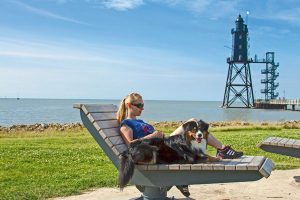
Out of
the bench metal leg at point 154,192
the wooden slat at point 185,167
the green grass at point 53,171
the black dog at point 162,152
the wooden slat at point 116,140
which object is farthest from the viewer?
the green grass at point 53,171

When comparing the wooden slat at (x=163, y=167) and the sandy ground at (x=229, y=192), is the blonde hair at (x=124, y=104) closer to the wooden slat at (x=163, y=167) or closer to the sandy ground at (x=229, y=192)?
the wooden slat at (x=163, y=167)

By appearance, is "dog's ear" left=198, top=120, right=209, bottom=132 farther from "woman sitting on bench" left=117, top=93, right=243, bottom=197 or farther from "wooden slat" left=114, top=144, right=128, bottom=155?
"wooden slat" left=114, top=144, right=128, bottom=155

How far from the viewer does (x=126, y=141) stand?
550cm

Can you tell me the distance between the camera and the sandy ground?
22.2 ft

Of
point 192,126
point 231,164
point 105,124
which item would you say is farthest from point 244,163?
point 105,124

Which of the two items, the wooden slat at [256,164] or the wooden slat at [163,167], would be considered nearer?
the wooden slat at [256,164]

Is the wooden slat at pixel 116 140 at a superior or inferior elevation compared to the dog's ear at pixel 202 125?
inferior

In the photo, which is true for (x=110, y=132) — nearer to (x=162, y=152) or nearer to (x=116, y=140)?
(x=116, y=140)

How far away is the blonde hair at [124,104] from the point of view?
19.0 feet

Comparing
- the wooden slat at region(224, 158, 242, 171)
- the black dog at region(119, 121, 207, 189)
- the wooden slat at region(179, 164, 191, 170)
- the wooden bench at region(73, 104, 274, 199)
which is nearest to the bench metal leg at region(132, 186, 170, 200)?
the wooden bench at region(73, 104, 274, 199)

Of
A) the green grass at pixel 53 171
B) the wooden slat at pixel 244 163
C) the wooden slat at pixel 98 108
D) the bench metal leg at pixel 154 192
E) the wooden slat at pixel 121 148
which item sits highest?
the wooden slat at pixel 98 108

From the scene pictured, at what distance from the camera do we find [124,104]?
230 inches

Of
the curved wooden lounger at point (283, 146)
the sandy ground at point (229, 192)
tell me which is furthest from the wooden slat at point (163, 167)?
the curved wooden lounger at point (283, 146)

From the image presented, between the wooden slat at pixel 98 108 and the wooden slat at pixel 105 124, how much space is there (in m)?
0.18
